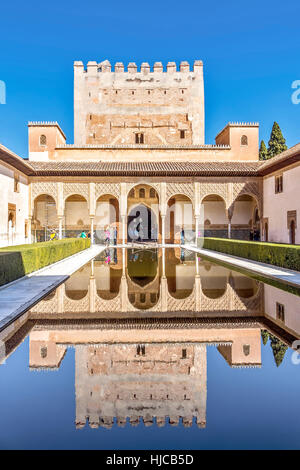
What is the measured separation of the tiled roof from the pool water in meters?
16.3

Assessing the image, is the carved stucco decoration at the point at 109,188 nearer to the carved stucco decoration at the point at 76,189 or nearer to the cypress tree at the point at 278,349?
the carved stucco decoration at the point at 76,189

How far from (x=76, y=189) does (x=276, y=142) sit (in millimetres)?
21637

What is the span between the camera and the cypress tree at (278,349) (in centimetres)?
385

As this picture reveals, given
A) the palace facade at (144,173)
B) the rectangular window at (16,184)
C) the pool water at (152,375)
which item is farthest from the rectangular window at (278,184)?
the pool water at (152,375)

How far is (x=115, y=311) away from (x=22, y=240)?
54.7ft

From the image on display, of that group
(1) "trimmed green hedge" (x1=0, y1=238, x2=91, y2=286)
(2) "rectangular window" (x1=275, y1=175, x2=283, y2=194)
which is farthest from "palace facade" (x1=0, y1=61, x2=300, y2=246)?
(1) "trimmed green hedge" (x1=0, y1=238, x2=91, y2=286)

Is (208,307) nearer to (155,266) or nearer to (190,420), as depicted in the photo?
(190,420)

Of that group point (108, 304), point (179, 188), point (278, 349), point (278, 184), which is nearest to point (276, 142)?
point (278, 184)

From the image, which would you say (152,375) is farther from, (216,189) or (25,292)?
(216,189)

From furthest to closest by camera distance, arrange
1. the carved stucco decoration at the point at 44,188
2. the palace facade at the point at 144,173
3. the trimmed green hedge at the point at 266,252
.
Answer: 1. the carved stucco decoration at the point at 44,188
2. the palace facade at the point at 144,173
3. the trimmed green hedge at the point at 266,252

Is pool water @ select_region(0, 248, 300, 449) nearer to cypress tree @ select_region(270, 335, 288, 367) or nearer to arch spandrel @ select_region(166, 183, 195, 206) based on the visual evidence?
cypress tree @ select_region(270, 335, 288, 367)

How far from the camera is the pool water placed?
8.38 ft

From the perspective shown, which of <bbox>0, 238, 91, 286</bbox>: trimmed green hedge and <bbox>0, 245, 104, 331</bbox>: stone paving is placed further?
<bbox>0, 238, 91, 286</bbox>: trimmed green hedge

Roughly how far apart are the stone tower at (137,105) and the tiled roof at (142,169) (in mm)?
7603
